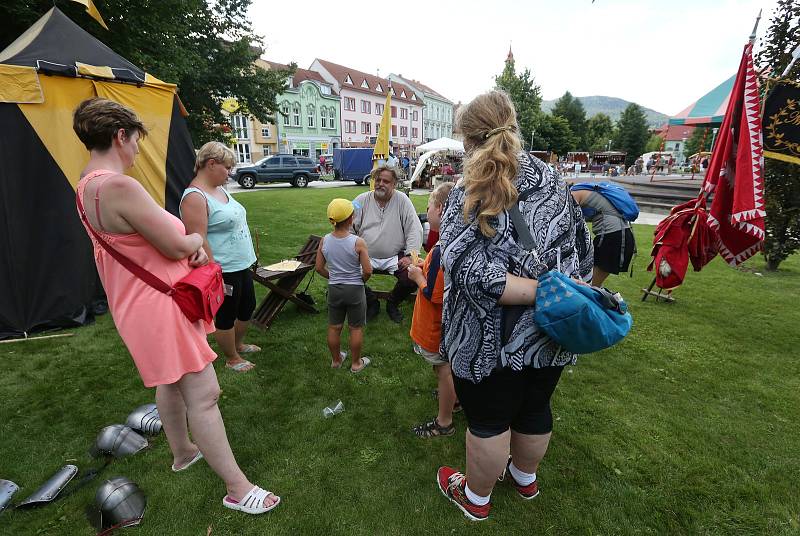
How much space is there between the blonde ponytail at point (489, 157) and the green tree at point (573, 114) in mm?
54132

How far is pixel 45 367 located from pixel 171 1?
6.28 meters

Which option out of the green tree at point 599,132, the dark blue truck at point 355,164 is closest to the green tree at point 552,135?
the green tree at point 599,132

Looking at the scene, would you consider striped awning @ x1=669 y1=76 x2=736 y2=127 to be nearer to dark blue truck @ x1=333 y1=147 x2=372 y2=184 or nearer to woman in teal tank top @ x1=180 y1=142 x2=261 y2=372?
woman in teal tank top @ x1=180 y1=142 x2=261 y2=372

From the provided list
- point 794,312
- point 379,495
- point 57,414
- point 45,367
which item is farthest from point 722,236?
point 45,367

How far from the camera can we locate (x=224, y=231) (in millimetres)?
2902

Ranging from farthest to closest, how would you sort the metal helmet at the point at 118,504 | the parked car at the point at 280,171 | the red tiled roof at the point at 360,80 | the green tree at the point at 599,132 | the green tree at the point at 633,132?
the green tree at the point at 599,132 < the green tree at the point at 633,132 < the red tiled roof at the point at 360,80 < the parked car at the point at 280,171 < the metal helmet at the point at 118,504

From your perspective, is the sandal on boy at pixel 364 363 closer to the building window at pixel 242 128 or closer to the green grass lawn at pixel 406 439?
the green grass lawn at pixel 406 439

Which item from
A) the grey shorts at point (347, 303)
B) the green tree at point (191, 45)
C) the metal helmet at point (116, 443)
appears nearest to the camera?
the metal helmet at point (116, 443)

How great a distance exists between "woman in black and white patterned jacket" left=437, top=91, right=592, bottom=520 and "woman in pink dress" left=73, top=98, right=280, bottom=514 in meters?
1.17

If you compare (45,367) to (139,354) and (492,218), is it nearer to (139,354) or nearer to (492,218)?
(139,354)

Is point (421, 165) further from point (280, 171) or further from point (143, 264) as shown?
point (143, 264)

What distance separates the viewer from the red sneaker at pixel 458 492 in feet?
6.49

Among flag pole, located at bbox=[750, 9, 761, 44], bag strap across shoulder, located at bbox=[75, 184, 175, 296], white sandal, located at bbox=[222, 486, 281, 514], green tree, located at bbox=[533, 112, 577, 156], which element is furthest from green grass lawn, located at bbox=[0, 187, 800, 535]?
green tree, located at bbox=[533, 112, 577, 156]

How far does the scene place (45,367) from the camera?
3.42 metres
